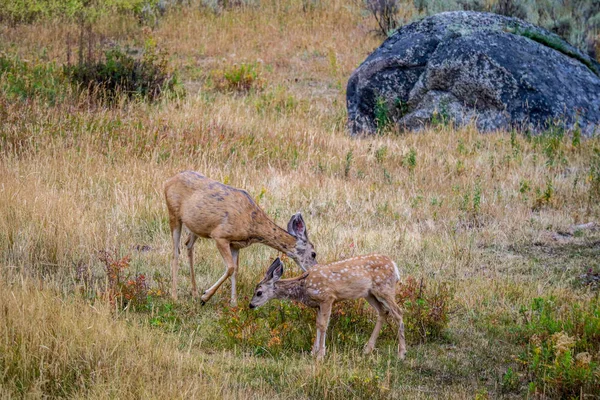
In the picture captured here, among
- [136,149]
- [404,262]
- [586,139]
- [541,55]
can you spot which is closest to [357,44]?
[541,55]

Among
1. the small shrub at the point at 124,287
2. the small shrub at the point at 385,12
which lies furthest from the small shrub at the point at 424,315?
the small shrub at the point at 385,12

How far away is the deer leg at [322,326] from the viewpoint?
6.37 m

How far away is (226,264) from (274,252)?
1891 mm

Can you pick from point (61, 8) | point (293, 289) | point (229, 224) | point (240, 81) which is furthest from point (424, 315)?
point (61, 8)

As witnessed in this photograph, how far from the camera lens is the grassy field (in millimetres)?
5816

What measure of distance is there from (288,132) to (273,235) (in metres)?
7.29

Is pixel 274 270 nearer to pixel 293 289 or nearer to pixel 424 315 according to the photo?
pixel 293 289

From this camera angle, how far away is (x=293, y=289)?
6621 mm

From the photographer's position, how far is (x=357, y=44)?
23.0 m

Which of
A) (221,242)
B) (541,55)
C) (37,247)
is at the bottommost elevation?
(37,247)

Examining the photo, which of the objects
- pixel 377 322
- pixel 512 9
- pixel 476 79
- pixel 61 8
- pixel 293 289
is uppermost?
pixel 512 9

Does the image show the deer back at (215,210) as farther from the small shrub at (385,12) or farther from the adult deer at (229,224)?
the small shrub at (385,12)

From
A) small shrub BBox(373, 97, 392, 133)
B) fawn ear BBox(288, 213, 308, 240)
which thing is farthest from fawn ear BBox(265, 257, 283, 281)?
small shrub BBox(373, 97, 392, 133)

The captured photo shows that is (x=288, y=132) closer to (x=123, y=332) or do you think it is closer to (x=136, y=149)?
(x=136, y=149)
